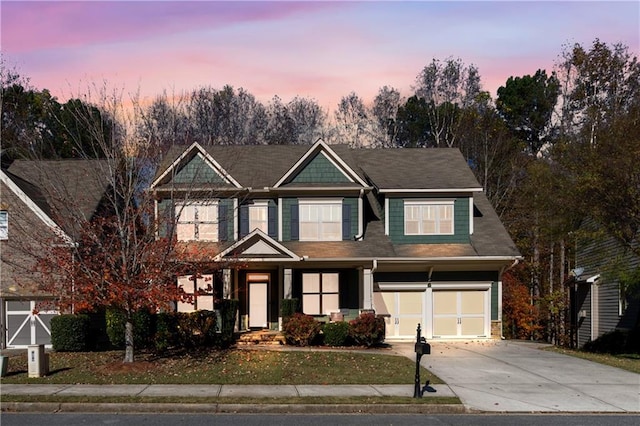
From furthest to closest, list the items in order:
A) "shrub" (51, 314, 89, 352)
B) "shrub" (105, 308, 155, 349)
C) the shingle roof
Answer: "shrub" (51, 314, 89, 352)
"shrub" (105, 308, 155, 349)
the shingle roof

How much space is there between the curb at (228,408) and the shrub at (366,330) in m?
9.96

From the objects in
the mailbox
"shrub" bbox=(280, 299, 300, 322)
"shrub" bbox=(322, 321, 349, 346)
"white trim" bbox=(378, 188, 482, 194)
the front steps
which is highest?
"white trim" bbox=(378, 188, 482, 194)

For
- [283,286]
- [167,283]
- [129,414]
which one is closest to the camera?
[129,414]

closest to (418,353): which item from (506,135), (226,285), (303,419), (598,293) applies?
(303,419)

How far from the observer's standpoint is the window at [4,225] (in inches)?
1009

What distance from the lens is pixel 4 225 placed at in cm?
2583

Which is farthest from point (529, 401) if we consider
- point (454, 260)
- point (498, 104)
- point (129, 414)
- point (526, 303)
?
point (498, 104)

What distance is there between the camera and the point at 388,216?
29.5 metres

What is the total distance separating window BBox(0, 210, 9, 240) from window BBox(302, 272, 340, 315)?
11617 millimetres

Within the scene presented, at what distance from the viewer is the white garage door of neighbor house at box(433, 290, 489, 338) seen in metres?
29.0

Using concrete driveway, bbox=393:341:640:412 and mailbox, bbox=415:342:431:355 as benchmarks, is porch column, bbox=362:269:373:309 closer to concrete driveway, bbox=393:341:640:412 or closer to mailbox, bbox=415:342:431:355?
concrete driveway, bbox=393:341:640:412

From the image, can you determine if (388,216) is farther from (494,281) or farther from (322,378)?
(322,378)

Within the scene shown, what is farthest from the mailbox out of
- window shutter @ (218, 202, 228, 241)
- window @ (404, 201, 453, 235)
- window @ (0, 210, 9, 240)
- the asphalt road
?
window @ (0, 210, 9, 240)

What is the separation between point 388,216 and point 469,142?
21.6 meters
